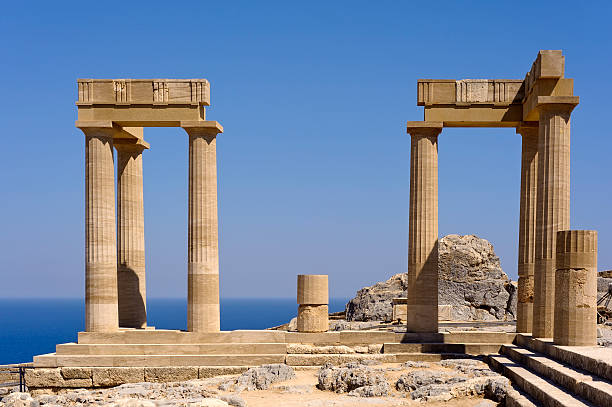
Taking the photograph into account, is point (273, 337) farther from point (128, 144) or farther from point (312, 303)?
point (128, 144)

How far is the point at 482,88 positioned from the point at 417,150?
348 cm

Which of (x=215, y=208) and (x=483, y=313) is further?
(x=483, y=313)

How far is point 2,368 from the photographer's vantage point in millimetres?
23625

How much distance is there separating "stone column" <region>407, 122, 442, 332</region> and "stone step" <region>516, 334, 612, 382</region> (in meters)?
4.06

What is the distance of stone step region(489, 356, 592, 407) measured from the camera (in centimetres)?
1363

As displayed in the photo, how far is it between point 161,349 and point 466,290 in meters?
19.6

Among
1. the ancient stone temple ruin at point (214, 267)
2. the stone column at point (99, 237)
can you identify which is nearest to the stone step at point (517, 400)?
the ancient stone temple ruin at point (214, 267)

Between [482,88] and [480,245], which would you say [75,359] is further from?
[480,245]

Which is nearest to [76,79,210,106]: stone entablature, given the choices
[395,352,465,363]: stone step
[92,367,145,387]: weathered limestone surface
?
[92,367,145,387]: weathered limestone surface

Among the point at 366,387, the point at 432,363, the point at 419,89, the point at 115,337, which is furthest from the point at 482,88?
the point at 115,337

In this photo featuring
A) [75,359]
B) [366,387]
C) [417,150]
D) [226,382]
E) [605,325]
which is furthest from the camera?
[605,325]

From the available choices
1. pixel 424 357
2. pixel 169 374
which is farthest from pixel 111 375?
pixel 424 357

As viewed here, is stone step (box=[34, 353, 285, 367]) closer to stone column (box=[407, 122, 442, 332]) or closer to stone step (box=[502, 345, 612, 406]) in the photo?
stone column (box=[407, 122, 442, 332])

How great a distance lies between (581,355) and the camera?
634 inches
